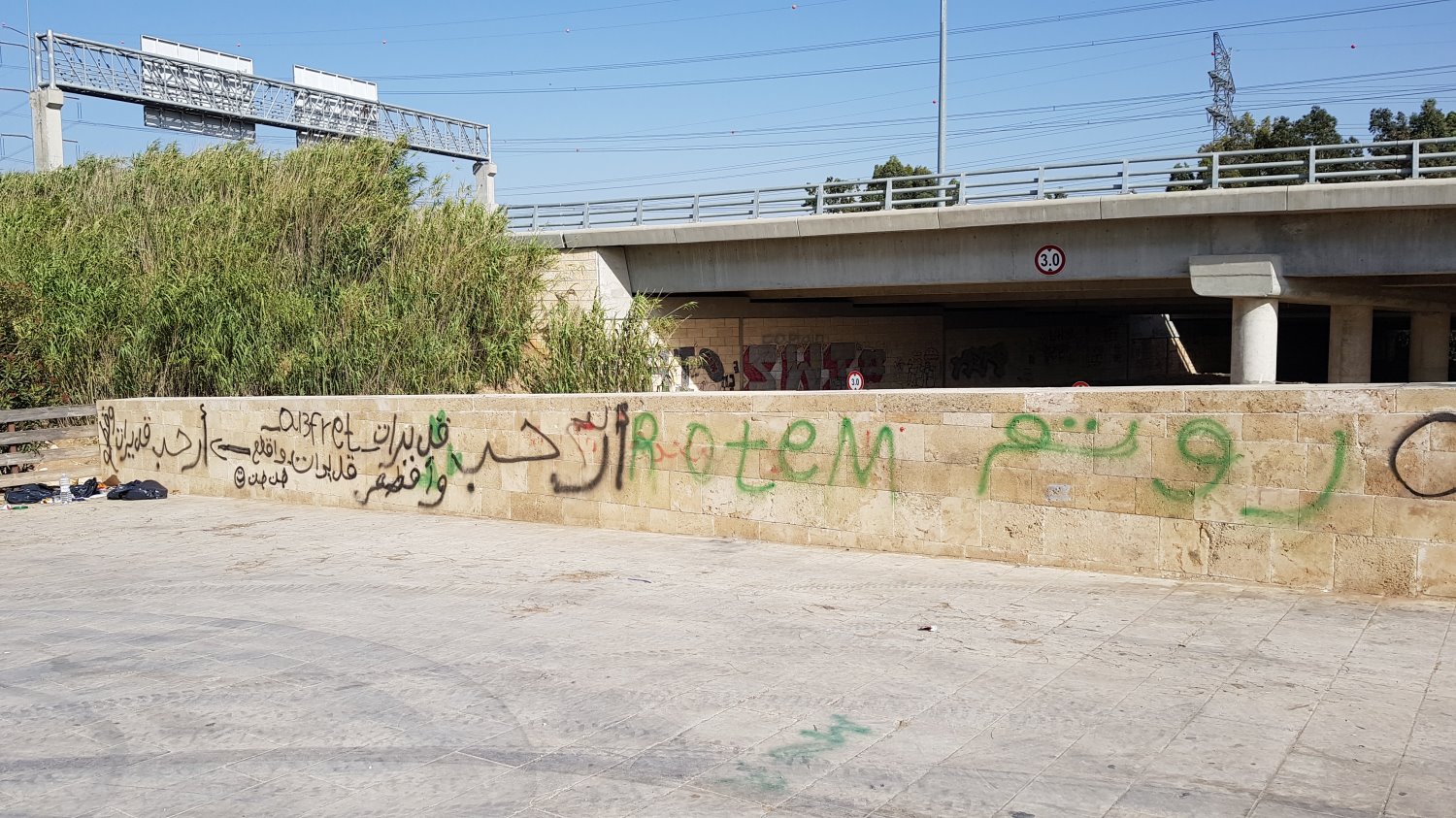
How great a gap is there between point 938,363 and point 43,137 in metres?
30.7

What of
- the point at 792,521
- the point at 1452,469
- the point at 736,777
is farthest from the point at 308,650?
the point at 1452,469

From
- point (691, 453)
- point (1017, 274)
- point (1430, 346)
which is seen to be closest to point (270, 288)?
point (691, 453)

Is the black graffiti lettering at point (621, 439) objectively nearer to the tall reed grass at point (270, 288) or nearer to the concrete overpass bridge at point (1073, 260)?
the tall reed grass at point (270, 288)

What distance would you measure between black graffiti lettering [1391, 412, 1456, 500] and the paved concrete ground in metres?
0.76

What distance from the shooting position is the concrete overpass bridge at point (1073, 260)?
22.9 meters

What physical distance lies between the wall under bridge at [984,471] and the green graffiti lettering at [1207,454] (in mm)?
12

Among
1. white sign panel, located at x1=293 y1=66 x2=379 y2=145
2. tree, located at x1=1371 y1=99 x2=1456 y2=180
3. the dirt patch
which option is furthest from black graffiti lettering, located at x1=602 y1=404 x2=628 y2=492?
tree, located at x1=1371 y1=99 x2=1456 y2=180

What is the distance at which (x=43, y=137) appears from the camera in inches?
1473

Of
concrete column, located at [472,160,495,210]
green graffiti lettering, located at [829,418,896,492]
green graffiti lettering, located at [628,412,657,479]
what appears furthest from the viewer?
concrete column, located at [472,160,495,210]

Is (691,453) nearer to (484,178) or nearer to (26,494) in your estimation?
(26,494)

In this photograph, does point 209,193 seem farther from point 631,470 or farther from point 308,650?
point 308,650

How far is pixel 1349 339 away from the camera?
2794 centimetres

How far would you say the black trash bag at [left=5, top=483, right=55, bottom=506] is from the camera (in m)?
15.7

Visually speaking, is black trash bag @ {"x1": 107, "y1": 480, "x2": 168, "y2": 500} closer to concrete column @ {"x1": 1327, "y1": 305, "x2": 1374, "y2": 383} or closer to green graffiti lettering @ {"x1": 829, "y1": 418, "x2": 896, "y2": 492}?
green graffiti lettering @ {"x1": 829, "y1": 418, "x2": 896, "y2": 492}
